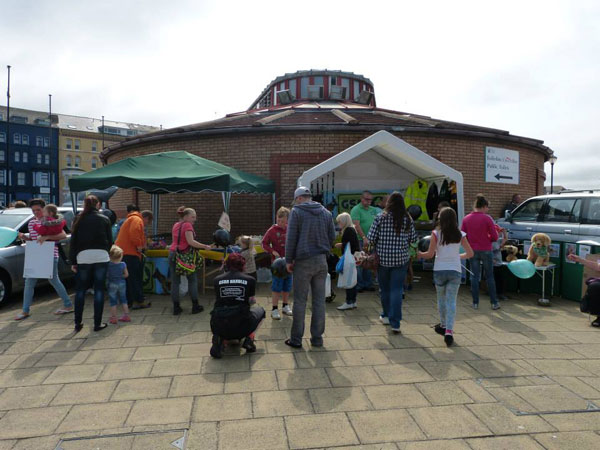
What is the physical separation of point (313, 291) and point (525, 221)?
566 centimetres

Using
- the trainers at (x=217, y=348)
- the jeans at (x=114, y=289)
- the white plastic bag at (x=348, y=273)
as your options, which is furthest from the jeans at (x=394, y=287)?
the jeans at (x=114, y=289)

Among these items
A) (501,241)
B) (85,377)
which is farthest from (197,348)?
(501,241)

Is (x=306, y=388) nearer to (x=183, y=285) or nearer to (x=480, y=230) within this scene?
(x=183, y=285)

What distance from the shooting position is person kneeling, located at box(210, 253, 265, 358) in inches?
167

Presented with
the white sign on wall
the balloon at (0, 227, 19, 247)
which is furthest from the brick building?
the balloon at (0, 227, 19, 247)

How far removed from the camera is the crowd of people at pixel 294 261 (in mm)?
4402

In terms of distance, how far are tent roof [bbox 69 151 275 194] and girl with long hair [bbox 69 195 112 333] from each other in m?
2.26

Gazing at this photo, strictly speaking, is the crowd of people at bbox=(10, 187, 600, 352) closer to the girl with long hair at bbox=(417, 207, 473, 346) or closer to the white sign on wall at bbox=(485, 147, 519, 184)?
the girl with long hair at bbox=(417, 207, 473, 346)

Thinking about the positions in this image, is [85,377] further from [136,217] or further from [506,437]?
[506,437]

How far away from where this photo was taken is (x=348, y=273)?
237 inches

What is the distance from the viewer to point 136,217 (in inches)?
248

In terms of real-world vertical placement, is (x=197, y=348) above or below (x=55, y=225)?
below

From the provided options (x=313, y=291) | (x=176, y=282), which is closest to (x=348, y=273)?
(x=313, y=291)

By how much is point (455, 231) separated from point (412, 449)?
2.77 metres
